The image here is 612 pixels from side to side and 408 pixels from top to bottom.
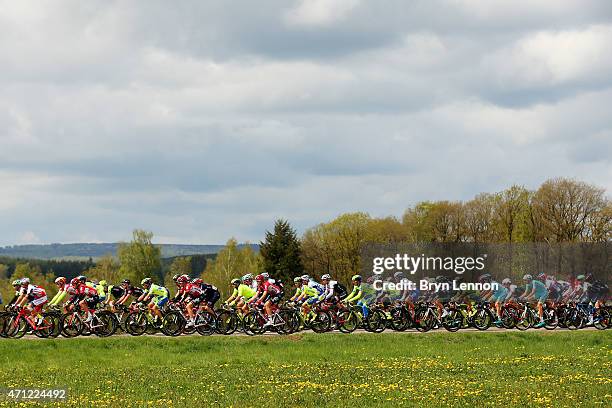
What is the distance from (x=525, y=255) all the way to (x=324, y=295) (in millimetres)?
16913

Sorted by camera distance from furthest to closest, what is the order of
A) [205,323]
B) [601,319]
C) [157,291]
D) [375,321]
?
Result: [601,319]
[375,321]
[157,291]
[205,323]

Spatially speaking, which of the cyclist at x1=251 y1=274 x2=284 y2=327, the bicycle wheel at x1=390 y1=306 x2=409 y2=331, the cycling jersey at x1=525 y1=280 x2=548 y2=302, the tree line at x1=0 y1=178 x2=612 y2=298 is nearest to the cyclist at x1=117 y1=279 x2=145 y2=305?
the cyclist at x1=251 y1=274 x2=284 y2=327

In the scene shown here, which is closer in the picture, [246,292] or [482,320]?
[246,292]

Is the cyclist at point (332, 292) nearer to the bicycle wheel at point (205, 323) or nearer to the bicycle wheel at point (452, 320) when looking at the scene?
the bicycle wheel at point (205, 323)

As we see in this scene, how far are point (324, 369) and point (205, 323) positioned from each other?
9300 mm

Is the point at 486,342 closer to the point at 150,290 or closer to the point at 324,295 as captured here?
the point at 324,295

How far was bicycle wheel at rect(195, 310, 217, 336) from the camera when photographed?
27156 millimetres

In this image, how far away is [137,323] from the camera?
1080 inches


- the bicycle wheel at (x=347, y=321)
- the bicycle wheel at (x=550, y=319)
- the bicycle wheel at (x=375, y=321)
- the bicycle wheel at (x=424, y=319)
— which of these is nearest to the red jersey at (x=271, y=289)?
the bicycle wheel at (x=347, y=321)

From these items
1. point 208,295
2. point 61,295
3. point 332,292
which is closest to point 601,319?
point 332,292

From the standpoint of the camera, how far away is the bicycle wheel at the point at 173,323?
27.2 m

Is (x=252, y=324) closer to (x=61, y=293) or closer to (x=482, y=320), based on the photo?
(x=61, y=293)

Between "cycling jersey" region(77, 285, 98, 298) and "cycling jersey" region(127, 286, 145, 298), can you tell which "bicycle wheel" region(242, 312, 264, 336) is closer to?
"cycling jersey" region(127, 286, 145, 298)

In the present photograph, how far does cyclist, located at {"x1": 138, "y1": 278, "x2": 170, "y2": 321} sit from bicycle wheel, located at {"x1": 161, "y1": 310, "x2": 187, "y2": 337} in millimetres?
222
